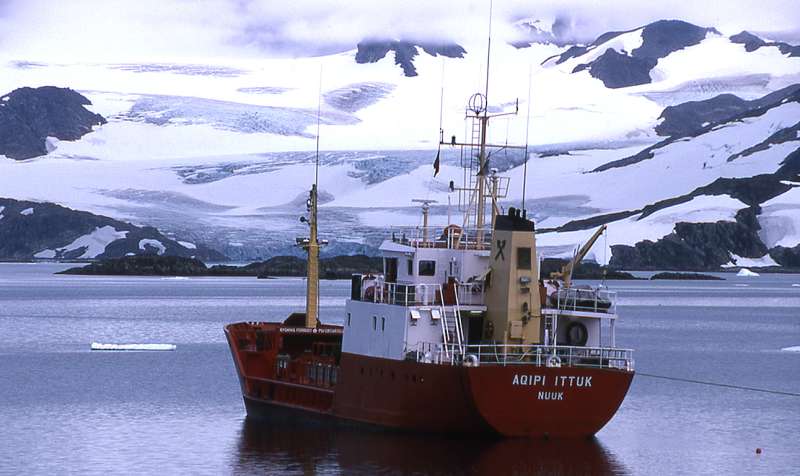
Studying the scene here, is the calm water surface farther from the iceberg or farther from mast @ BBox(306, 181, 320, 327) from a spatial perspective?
mast @ BBox(306, 181, 320, 327)

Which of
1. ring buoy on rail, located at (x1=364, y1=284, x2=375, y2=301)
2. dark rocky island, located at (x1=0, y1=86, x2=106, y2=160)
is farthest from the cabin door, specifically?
dark rocky island, located at (x1=0, y1=86, x2=106, y2=160)

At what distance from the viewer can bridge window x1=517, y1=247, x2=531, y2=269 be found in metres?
28.8

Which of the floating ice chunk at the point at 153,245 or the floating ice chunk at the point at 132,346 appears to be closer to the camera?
the floating ice chunk at the point at 132,346

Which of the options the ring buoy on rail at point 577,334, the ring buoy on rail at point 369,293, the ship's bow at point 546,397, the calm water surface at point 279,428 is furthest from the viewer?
the ring buoy on rail at point 369,293

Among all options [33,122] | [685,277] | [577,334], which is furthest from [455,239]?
[33,122]

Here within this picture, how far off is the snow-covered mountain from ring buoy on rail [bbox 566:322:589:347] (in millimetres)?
82770

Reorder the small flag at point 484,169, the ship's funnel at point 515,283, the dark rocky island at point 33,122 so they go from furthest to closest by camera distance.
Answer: the dark rocky island at point 33,122 → the small flag at point 484,169 → the ship's funnel at point 515,283

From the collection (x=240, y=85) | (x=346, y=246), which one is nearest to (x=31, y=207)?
(x=240, y=85)

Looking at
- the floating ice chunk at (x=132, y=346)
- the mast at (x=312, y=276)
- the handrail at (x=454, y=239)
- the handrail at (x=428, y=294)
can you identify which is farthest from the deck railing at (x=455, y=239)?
the floating ice chunk at (x=132, y=346)

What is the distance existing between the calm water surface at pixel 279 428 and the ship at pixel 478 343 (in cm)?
51

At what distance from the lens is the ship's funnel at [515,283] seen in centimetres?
2878

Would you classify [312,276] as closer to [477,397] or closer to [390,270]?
[390,270]

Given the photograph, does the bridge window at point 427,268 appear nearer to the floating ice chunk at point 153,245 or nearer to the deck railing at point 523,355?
the deck railing at point 523,355

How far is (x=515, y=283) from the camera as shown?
94.6 ft
